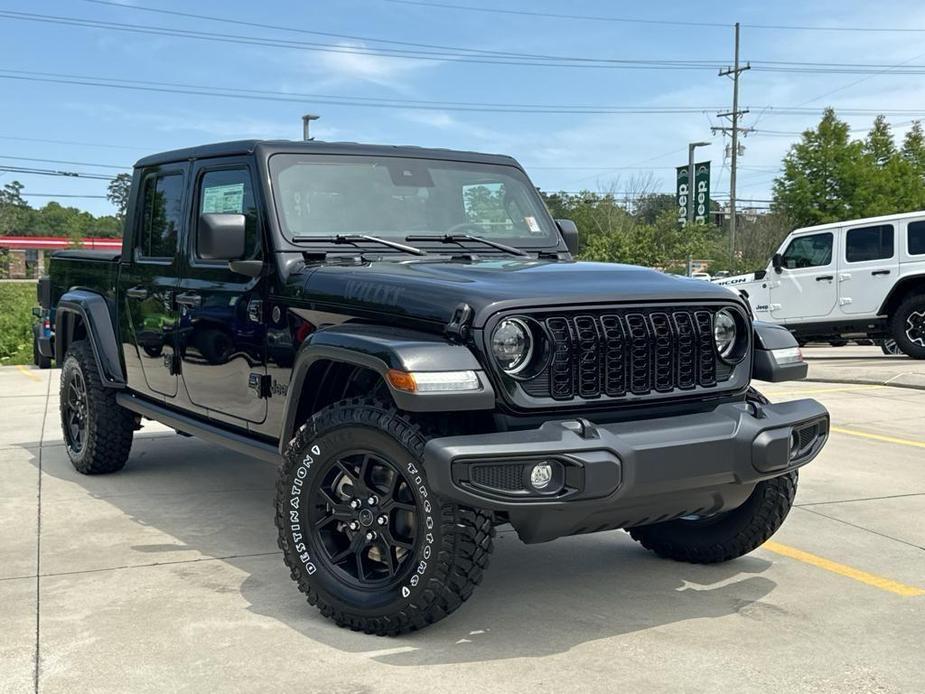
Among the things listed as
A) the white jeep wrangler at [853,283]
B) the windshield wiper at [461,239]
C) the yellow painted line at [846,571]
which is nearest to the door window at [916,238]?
the white jeep wrangler at [853,283]

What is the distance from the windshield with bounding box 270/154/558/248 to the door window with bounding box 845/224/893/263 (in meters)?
10.6

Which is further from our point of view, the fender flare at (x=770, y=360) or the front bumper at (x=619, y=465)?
the fender flare at (x=770, y=360)

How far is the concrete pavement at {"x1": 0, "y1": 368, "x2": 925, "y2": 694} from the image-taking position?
359cm

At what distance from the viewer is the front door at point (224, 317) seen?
4.95 meters

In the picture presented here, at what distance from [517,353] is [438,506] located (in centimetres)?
62

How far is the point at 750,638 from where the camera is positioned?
3.95 metres

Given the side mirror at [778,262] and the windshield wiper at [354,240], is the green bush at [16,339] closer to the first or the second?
the side mirror at [778,262]

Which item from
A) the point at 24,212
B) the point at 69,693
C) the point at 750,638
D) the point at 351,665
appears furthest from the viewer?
the point at 24,212

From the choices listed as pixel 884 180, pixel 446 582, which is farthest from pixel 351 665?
pixel 884 180

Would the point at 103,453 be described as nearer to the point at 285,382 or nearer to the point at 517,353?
the point at 285,382

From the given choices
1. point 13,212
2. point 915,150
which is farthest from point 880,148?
point 13,212

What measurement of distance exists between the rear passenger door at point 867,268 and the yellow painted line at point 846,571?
34.5 feet

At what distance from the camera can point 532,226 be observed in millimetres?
5637

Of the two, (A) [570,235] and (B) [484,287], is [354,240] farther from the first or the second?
(A) [570,235]
